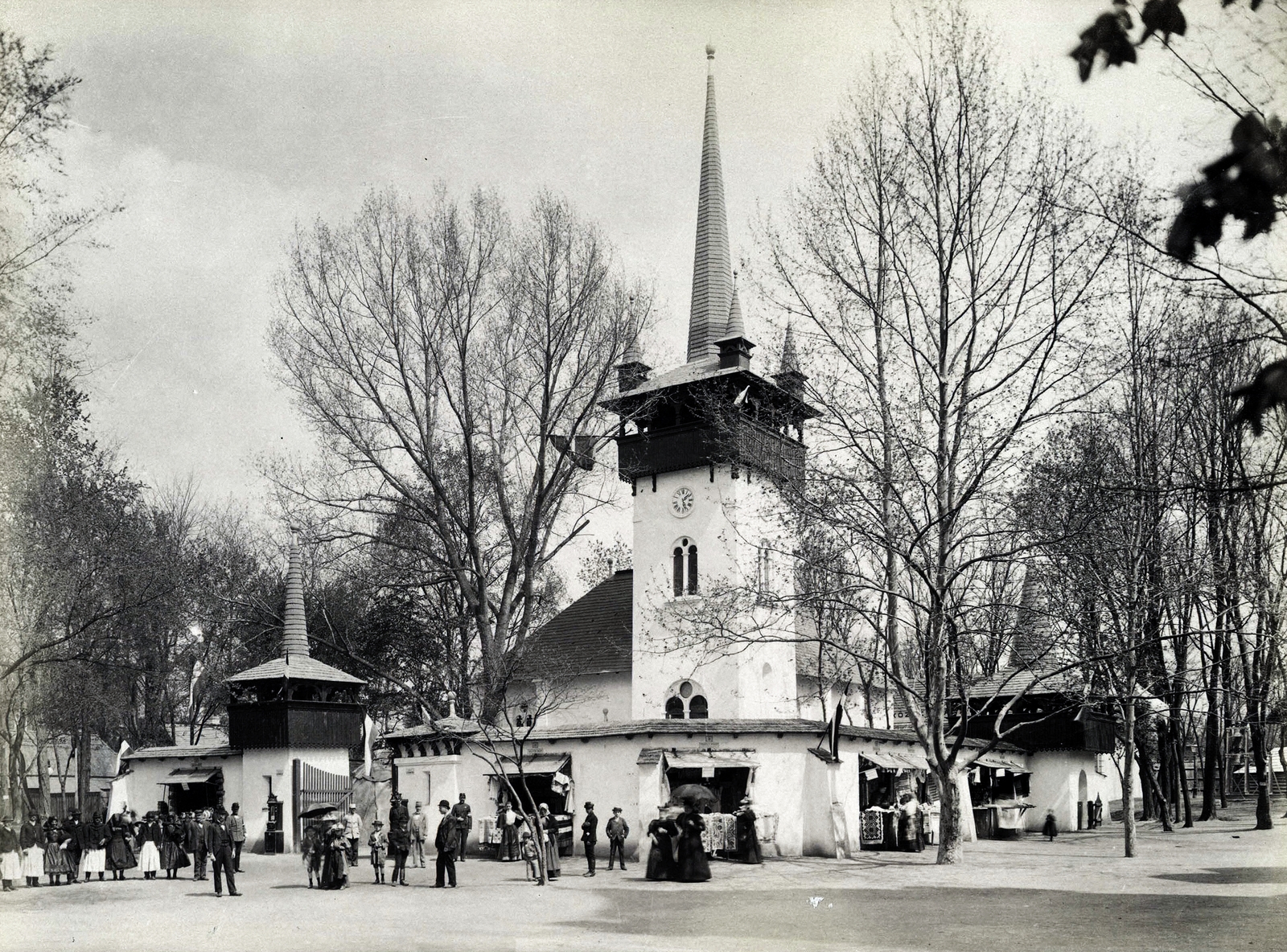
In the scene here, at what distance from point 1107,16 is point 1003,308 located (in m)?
19.3

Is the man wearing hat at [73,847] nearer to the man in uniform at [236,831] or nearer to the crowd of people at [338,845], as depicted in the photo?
the crowd of people at [338,845]

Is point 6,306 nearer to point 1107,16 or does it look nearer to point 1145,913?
point 1107,16

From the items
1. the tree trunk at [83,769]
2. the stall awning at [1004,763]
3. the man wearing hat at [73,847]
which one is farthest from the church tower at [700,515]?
the tree trunk at [83,769]

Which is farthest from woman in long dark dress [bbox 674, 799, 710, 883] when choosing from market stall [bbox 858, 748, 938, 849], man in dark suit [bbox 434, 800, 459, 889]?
market stall [bbox 858, 748, 938, 849]

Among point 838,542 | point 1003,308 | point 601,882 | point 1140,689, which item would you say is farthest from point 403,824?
point 1140,689

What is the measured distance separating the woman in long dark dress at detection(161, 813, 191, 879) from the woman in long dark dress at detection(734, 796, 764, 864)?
39.4 ft

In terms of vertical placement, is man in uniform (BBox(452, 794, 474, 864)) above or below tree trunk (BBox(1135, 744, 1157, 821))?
above

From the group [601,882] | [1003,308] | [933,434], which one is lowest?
[601,882]

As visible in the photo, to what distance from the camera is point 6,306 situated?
18.0 m

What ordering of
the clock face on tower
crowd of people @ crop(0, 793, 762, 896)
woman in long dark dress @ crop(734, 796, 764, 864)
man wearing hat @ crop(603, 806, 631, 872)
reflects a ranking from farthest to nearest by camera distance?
the clock face on tower → woman in long dark dress @ crop(734, 796, 764, 864) → man wearing hat @ crop(603, 806, 631, 872) → crowd of people @ crop(0, 793, 762, 896)

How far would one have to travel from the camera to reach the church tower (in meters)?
36.4

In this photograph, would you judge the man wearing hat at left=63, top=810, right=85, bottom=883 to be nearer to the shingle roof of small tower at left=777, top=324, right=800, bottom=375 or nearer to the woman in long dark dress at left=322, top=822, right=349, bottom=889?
the woman in long dark dress at left=322, top=822, right=349, bottom=889

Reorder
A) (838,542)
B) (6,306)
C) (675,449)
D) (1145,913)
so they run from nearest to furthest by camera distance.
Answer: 1. (1145,913)
2. (6,306)
3. (838,542)
4. (675,449)

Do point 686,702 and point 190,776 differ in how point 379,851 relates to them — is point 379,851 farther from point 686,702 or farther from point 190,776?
point 190,776
